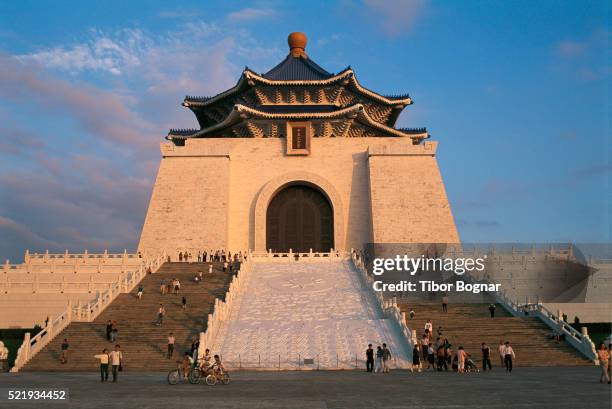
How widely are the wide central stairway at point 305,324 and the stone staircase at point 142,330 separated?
1.12 meters

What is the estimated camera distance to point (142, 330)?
19.0 metres

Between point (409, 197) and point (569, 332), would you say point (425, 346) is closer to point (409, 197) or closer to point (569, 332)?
point (569, 332)

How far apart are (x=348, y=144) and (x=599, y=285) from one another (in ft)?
49.7

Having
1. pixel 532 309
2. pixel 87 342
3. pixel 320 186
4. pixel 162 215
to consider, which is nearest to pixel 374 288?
pixel 532 309

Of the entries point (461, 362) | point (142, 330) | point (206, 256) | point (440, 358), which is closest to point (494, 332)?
point (440, 358)

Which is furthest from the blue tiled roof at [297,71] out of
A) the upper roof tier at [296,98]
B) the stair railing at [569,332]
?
the stair railing at [569,332]

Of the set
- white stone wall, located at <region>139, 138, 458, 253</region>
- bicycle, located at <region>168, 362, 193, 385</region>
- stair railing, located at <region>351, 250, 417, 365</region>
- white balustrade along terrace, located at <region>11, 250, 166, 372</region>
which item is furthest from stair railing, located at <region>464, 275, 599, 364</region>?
Answer: white balustrade along terrace, located at <region>11, 250, 166, 372</region>

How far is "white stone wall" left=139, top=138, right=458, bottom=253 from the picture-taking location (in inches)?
1283

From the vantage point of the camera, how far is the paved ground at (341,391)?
9.09 m

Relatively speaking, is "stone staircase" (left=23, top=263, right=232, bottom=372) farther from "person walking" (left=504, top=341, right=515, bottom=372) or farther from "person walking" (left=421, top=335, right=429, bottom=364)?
"person walking" (left=504, top=341, right=515, bottom=372)

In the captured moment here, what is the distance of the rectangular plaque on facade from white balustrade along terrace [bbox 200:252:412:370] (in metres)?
9.83

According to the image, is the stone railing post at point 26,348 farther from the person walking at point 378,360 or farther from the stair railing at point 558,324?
the stair railing at point 558,324

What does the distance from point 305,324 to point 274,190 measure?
15.4 m

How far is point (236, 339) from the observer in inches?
719
